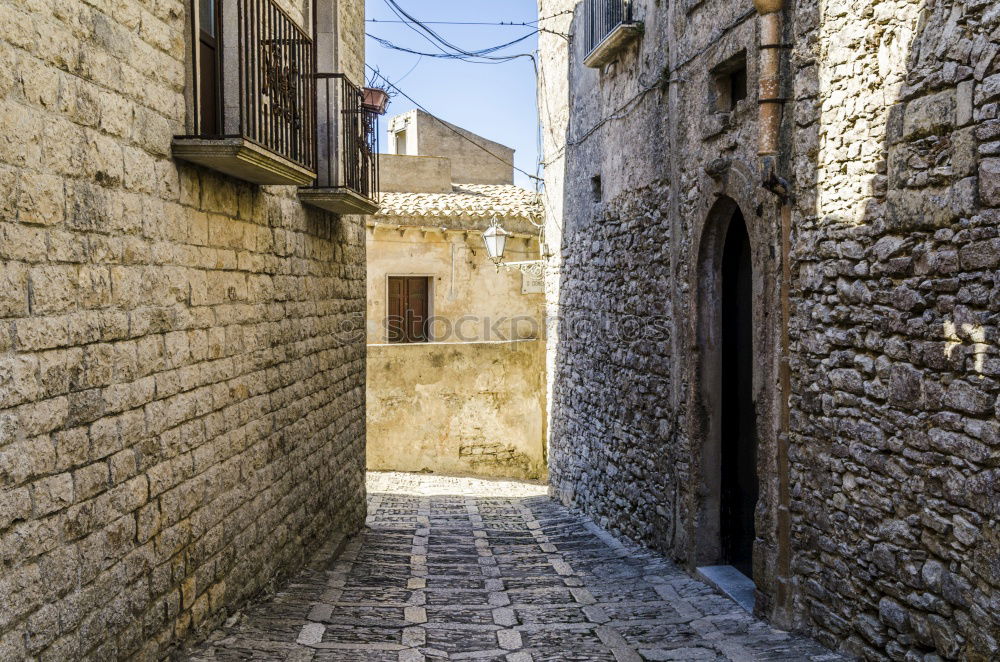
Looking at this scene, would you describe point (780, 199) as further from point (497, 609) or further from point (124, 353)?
point (124, 353)

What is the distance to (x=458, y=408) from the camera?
1520 centimetres

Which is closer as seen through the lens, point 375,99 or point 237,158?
point 237,158

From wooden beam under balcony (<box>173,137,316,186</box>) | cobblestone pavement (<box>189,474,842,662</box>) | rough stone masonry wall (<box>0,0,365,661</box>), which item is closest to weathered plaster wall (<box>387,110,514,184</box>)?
cobblestone pavement (<box>189,474,842,662</box>)

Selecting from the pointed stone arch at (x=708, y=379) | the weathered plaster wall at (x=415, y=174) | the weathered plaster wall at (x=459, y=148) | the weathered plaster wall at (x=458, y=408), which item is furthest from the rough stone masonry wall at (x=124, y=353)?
the weathered plaster wall at (x=459, y=148)

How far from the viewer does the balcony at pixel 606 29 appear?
8156 mm

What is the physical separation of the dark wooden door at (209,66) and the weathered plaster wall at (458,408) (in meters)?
9.30

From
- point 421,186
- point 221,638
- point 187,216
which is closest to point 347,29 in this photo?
point 187,216

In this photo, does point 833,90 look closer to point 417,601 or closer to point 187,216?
point 187,216

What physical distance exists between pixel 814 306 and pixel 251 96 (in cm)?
330

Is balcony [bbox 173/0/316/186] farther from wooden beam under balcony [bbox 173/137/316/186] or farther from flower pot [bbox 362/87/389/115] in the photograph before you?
flower pot [bbox 362/87/389/115]

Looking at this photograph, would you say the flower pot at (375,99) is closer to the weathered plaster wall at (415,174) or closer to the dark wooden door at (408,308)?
the dark wooden door at (408,308)

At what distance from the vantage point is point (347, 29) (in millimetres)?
8477

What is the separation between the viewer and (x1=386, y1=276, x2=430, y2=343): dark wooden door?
18.5 meters

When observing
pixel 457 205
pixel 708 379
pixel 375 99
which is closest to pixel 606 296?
pixel 708 379
